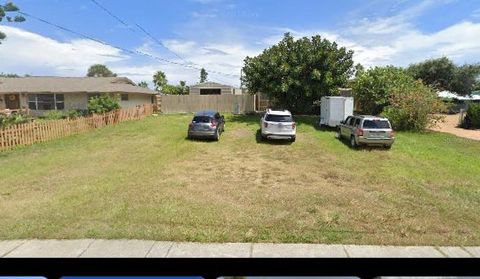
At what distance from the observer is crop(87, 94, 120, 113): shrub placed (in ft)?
79.8

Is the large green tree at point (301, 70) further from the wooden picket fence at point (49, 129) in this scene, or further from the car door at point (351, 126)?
the wooden picket fence at point (49, 129)

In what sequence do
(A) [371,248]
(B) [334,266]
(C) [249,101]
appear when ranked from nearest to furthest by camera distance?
(B) [334,266] → (A) [371,248] → (C) [249,101]

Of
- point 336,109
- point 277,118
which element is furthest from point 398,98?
point 277,118

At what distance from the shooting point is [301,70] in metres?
23.9

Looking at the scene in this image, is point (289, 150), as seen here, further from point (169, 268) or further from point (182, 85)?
point (182, 85)

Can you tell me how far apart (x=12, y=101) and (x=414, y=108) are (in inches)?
1317

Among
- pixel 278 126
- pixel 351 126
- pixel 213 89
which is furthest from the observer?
pixel 213 89

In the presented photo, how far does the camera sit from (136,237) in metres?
6.18

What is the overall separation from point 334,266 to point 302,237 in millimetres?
5591

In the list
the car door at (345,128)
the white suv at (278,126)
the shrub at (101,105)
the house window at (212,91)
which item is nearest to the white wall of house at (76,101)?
the shrub at (101,105)

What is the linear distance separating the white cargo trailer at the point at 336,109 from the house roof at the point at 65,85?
62.5 feet

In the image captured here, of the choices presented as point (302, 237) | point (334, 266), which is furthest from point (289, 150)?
point (334, 266)

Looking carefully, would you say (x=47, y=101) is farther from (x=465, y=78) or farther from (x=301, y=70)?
(x=465, y=78)

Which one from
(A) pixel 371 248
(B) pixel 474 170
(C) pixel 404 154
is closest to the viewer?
(A) pixel 371 248
